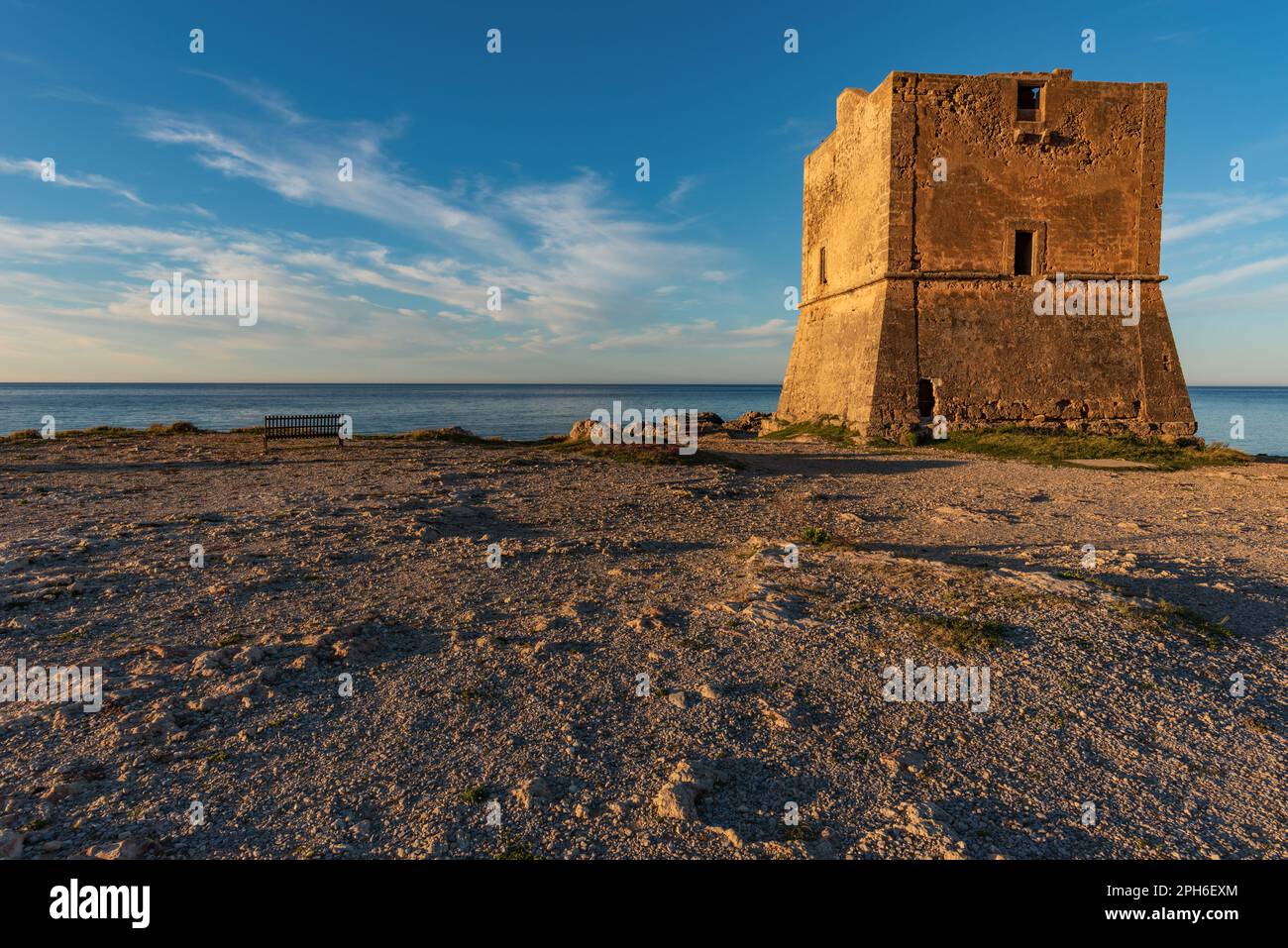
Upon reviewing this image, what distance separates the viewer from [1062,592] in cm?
661

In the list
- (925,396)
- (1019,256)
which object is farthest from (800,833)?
(1019,256)

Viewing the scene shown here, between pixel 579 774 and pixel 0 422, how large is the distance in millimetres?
71178

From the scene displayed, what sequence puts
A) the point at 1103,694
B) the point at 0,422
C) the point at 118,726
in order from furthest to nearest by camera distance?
the point at 0,422, the point at 1103,694, the point at 118,726

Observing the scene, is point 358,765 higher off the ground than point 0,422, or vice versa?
point 0,422

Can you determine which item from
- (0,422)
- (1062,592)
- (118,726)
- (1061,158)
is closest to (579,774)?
(118,726)

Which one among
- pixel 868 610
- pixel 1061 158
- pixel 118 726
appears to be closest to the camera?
pixel 118 726

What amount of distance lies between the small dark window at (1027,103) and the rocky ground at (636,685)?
1622 cm

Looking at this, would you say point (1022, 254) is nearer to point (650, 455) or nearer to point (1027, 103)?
point (1027, 103)

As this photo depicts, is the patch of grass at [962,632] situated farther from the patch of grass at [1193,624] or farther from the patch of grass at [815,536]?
the patch of grass at [815,536]

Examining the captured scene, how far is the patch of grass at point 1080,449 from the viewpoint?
16859mm

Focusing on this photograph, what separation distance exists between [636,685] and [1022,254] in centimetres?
2245

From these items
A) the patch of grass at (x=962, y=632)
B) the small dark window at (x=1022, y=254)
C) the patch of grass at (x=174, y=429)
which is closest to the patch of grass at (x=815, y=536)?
the patch of grass at (x=962, y=632)

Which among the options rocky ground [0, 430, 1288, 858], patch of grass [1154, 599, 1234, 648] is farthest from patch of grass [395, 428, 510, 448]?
patch of grass [1154, 599, 1234, 648]
